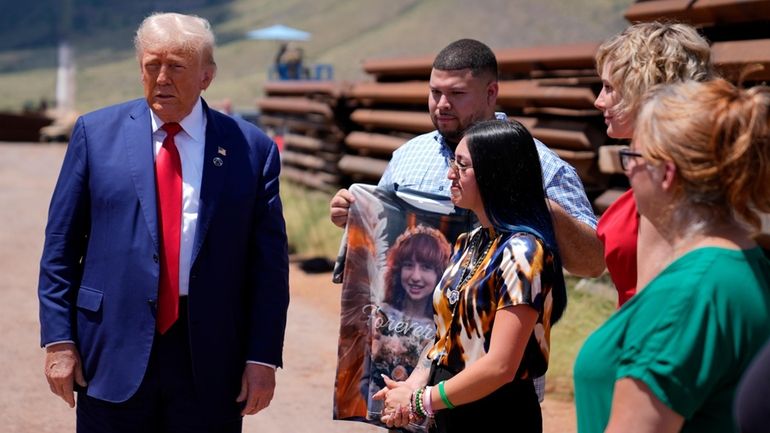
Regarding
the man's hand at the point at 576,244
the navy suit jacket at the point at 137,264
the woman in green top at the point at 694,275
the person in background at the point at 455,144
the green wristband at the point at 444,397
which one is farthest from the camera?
the person in background at the point at 455,144

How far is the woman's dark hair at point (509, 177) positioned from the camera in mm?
3242

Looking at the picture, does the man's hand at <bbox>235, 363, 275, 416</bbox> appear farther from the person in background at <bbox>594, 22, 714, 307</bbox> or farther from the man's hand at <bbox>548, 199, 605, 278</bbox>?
the person in background at <bbox>594, 22, 714, 307</bbox>

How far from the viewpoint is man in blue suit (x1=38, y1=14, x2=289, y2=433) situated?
365 cm

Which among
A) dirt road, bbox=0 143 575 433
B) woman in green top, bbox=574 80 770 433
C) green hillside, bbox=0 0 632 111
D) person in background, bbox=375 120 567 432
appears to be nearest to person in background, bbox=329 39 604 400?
person in background, bbox=375 120 567 432

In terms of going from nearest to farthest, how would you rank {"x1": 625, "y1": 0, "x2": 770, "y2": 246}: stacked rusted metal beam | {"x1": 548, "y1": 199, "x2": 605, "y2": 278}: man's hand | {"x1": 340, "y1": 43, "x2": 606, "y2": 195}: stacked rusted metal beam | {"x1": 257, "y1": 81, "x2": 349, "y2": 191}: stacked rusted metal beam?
{"x1": 548, "y1": 199, "x2": 605, "y2": 278}: man's hand → {"x1": 625, "y1": 0, "x2": 770, "y2": 246}: stacked rusted metal beam → {"x1": 340, "y1": 43, "x2": 606, "y2": 195}: stacked rusted metal beam → {"x1": 257, "y1": 81, "x2": 349, "y2": 191}: stacked rusted metal beam

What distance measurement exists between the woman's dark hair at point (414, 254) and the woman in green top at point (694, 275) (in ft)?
4.57

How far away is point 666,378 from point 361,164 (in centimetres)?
1106

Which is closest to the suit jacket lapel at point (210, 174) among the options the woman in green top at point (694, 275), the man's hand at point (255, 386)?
the man's hand at point (255, 386)

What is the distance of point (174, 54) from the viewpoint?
3.70m

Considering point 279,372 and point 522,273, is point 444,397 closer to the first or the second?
point 522,273

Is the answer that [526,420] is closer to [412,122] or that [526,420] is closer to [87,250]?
[87,250]

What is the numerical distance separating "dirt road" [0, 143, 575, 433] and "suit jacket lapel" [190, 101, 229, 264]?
287cm

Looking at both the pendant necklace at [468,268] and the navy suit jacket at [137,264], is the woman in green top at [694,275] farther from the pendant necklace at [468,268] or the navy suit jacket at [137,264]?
the navy suit jacket at [137,264]

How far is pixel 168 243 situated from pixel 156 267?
0.30ft
